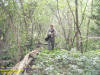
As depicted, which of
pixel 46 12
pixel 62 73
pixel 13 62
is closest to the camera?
pixel 62 73

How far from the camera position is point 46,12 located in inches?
460

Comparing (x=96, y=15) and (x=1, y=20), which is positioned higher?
(x=96, y=15)

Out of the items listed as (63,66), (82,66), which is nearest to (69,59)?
(63,66)

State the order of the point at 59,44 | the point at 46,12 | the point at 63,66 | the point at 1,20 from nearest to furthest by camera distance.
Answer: the point at 63,66 → the point at 1,20 → the point at 59,44 → the point at 46,12

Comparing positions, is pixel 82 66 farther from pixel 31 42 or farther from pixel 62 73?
pixel 31 42

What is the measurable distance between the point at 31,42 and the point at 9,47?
280cm

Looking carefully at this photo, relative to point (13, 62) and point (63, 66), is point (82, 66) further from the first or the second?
point (13, 62)

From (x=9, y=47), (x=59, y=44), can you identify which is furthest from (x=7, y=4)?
(x=59, y=44)

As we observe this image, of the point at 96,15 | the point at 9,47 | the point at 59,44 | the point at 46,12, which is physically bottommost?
the point at 59,44

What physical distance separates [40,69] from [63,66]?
2.94 feet

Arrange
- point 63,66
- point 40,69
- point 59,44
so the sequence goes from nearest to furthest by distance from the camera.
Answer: point 40,69, point 63,66, point 59,44

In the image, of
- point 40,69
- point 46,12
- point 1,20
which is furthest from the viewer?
point 46,12

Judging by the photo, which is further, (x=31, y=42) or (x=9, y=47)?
(x=31, y=42)

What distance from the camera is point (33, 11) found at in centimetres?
778
